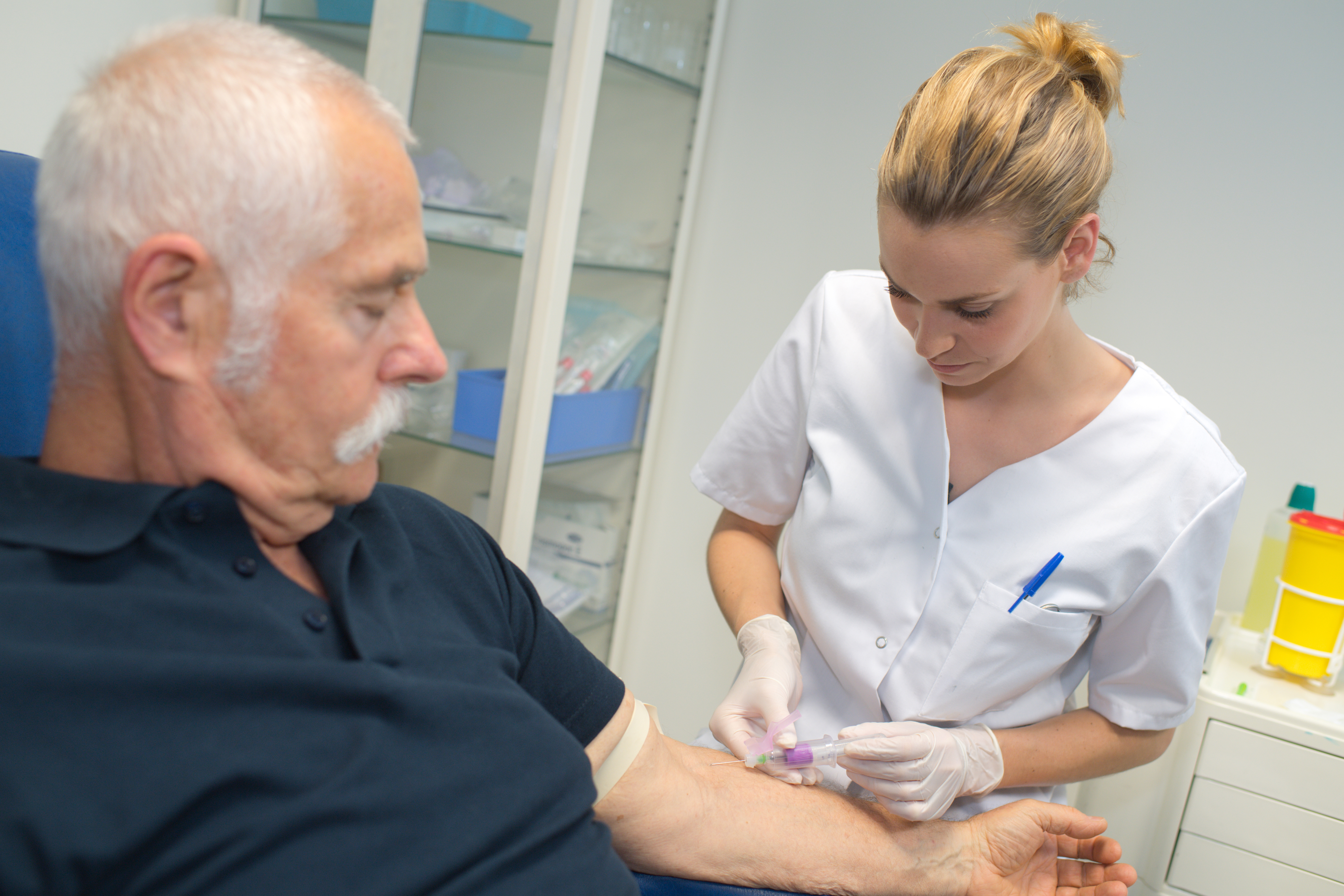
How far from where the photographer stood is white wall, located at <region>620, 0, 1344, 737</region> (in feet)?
6.23

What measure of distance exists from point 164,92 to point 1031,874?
4.48ft

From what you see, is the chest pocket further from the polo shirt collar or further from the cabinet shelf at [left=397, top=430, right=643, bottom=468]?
the cabinet shelf at [left=397, top=430, right=643, bottom=468]

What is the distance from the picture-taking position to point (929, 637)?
132 centimetres

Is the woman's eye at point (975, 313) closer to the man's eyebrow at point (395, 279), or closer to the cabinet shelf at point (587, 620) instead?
the man's eyebrow at point (395, 279)

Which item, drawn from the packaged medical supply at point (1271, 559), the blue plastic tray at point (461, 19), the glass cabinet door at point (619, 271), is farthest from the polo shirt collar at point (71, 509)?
the packaged medical supply at point (1271, 559)

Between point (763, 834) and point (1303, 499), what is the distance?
Result: 4.43ft

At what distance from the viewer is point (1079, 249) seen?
3.84ft

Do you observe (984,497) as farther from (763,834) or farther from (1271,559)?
(1271,559)

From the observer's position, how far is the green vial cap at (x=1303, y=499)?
1.82m

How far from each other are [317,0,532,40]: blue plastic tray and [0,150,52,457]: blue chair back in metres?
1.21

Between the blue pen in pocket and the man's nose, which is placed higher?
the man's nose

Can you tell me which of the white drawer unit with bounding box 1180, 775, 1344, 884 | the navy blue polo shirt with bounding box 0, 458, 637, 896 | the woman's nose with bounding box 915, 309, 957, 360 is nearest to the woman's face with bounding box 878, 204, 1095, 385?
the woman's nose with bounding box 915, 309, 957, 360

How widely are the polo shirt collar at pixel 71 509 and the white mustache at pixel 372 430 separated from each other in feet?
0.46

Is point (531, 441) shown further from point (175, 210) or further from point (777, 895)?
point (175, 210)
